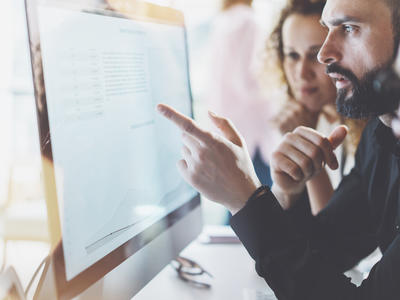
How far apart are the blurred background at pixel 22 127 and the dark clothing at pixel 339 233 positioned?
1.06 feet

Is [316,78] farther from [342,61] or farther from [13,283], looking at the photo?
[13,283]

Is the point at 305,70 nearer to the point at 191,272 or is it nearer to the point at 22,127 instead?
the point at 191,272

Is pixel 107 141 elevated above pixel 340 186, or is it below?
above

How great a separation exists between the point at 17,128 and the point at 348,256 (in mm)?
1360

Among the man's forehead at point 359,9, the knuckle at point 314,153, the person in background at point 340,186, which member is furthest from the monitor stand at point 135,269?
the man's forehead at point 359,9

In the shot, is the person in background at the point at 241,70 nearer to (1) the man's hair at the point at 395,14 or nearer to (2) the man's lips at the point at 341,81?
(2) the man's lips at the point at 341,81

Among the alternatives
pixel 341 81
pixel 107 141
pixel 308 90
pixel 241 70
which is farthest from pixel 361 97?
pixel 241 70

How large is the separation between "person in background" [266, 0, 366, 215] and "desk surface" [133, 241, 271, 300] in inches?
19.0

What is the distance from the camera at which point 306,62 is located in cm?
141

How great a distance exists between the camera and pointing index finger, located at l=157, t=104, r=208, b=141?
0.62 m

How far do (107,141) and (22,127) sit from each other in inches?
50.5

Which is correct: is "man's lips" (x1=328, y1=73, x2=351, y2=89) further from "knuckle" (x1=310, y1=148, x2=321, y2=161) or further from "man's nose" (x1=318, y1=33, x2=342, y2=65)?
"knuckle" (x1=310, y1=148, x2=321, y2=161)

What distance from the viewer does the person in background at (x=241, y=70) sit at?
73.8 inches

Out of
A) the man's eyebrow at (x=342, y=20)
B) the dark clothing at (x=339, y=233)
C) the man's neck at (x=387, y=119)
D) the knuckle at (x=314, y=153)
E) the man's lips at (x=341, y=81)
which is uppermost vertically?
the man's eyebrow at (x=342, y=20)
